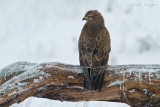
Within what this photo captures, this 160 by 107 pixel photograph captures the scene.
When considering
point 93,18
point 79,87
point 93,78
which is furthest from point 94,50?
point 93,18

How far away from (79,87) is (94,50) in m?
1.03

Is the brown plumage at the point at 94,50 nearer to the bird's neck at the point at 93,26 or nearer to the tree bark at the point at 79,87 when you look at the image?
the bird's neck at the point at 93,26

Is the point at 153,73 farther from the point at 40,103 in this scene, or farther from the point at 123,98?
the point at 40,103

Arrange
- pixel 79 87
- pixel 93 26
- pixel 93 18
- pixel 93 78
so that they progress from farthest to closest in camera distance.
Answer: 1. pixel 93 18
2. pixel 93 26
3. pixel 93 78
4. pixel 79 87

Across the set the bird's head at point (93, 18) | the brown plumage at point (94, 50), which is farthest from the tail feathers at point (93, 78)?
the bird's head at point (93, 18)

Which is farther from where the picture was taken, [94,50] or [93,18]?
[93,18]

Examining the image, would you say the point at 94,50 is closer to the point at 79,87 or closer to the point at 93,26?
the point at 93,26

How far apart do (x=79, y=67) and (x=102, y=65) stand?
479 mm

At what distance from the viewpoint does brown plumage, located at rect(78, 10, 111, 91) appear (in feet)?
18.3

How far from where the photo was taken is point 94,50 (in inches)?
240

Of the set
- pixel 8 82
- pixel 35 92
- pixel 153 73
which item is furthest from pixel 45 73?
pixel 153 73

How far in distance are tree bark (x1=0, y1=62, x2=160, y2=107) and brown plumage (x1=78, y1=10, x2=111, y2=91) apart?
17 cm

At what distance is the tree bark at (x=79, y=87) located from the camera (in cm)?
531

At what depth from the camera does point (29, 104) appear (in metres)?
5.34
